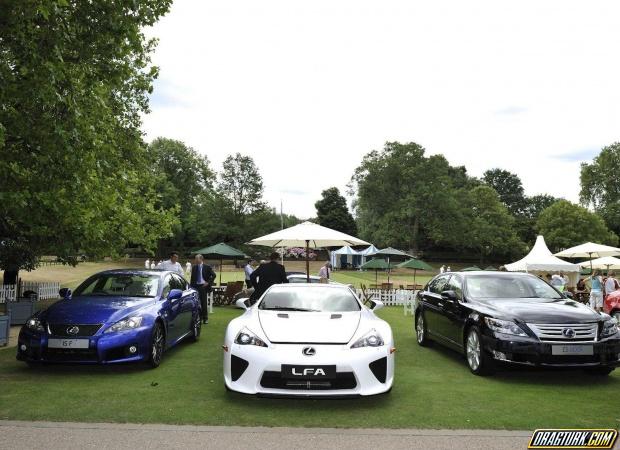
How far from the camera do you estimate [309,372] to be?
5332 millimetres

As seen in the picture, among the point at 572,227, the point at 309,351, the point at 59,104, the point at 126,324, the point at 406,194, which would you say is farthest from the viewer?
the point at 572,227

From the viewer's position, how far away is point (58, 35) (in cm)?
909

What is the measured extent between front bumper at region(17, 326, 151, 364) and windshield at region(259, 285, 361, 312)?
195cm

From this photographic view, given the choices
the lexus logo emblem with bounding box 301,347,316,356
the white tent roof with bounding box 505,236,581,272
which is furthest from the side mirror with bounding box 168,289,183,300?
the white tent roof with bounding box 505,236,581,272

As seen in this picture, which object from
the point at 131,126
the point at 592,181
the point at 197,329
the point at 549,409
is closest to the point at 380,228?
the point at 592,181

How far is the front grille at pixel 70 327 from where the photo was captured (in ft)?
22.9

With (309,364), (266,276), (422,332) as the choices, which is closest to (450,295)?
(422,332)

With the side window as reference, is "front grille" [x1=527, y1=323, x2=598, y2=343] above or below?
below

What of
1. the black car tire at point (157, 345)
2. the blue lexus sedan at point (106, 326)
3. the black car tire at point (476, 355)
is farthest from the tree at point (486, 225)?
the black car tire at point (157, 345)

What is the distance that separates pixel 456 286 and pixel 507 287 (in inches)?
33.7

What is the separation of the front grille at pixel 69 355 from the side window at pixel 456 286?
5.69m

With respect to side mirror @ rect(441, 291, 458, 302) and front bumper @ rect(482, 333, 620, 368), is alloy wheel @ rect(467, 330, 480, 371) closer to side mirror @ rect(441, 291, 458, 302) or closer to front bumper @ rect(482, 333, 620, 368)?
front bumper @ rect(482, 333, 620, 368)

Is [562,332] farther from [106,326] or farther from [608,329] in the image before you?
[106,326]

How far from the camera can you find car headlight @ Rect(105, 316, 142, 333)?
23.3 ft
